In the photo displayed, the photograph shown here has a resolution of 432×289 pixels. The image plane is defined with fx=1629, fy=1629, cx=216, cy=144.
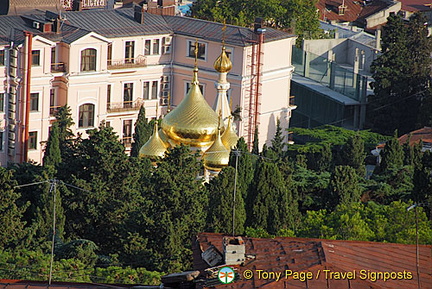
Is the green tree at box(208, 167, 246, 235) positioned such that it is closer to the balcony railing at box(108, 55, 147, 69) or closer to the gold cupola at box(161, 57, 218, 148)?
the gold cupola at box(161, 57, 218, 148)

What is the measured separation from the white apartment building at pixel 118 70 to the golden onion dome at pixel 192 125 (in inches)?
594

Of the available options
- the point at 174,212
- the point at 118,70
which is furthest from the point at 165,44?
the point at 174,212

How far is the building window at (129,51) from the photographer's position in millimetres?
81688

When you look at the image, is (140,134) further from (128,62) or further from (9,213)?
(9,213)

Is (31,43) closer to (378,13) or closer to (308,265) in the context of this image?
(308,265)

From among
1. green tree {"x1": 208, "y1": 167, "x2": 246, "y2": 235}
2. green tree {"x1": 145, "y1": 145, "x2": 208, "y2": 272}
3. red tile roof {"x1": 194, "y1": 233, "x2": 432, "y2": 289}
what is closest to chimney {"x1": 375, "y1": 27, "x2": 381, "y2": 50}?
green tree {"x1": 208, "y1": 167, "x2": 246, "y2": 235}

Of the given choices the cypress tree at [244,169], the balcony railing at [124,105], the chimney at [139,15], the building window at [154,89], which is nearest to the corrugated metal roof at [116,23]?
the chimney at [139,15]

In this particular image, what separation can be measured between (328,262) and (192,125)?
987 inches

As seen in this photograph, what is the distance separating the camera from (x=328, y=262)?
1446 inches

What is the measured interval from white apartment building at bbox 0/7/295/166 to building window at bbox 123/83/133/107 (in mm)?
50

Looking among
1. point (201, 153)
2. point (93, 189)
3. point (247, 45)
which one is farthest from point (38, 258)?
point (247, 45)

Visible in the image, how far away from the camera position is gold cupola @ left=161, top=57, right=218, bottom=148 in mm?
61312

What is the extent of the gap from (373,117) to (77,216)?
38.9 meters

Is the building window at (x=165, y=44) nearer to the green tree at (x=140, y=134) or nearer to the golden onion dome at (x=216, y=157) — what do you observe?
the green tree at (x=140, y=134)
